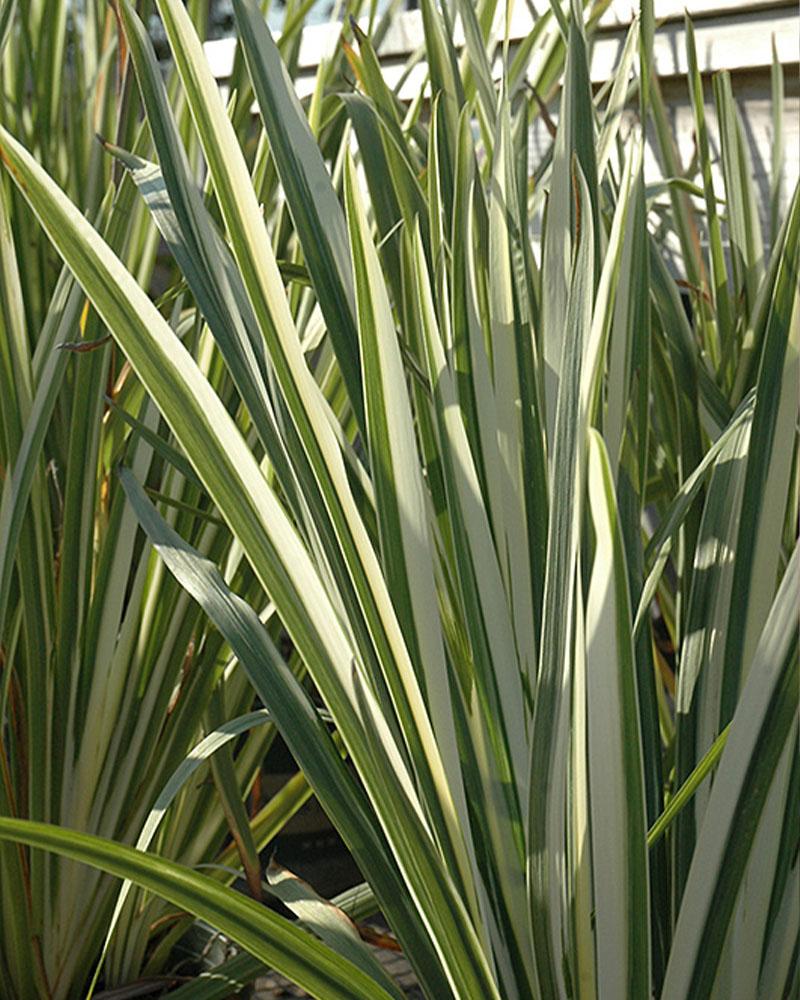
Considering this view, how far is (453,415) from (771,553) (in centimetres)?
18

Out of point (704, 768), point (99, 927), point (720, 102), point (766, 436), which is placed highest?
point (720, 102)

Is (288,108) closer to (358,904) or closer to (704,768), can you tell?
(704,768)

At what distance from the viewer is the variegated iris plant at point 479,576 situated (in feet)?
1.61

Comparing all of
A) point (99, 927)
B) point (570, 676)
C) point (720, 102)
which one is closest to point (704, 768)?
point (570, 676)

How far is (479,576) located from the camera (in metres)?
0.55

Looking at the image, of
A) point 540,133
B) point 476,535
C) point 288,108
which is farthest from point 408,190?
point 540,133

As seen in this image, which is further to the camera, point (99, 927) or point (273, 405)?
point (99, 927)

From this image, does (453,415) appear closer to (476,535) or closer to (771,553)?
(476,535)

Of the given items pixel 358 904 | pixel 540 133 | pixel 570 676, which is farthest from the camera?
pixel 540 133

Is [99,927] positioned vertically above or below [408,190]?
below

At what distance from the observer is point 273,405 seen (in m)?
0.59

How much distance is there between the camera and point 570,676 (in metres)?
0.48

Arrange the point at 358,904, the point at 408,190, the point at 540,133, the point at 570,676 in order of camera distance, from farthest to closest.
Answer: the point at 540,133 → the point at 358,904 → the point at 408,190 → the point at 570,676

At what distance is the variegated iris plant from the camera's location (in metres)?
0.49
